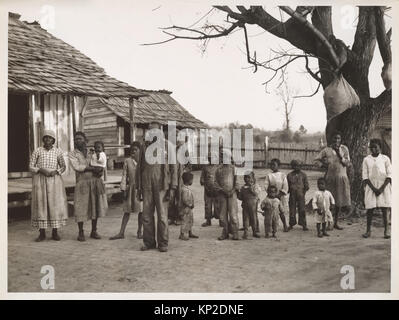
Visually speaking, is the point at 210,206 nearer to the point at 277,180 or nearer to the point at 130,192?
the point at 277,180

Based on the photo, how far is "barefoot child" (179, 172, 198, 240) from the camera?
5309 mm

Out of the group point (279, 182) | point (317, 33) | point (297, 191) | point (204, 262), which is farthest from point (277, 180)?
point (317, 33)

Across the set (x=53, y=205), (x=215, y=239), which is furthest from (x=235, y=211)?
(x=53, y=205)

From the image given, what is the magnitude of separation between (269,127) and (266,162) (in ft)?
1.50

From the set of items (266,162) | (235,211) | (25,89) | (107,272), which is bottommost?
(107,272)

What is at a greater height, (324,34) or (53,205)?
(324,34)

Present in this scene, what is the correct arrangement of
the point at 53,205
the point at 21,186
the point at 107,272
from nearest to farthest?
the point at 107,272 → the point at 53,205 → the point at 21,186

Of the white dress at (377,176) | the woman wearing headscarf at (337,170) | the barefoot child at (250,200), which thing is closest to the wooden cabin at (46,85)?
the barefoot child at (250,200)

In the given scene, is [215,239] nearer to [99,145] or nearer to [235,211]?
[235,211]

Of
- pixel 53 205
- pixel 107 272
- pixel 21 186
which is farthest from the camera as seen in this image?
pixel 21 186

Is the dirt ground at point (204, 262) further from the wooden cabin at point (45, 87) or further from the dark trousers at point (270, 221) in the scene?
the wooden cabin at point (45, 87)

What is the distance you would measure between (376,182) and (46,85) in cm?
444

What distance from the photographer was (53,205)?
17.2 feet

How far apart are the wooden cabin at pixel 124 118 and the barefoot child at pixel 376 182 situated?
2.16 metres
